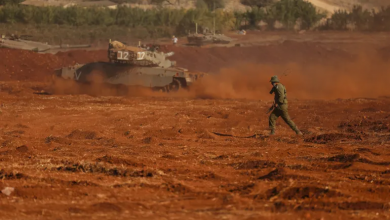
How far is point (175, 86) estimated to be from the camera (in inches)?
1016

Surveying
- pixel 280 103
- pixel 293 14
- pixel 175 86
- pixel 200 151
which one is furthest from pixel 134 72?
pixel 293 14

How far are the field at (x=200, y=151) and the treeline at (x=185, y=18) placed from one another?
23.9 metres

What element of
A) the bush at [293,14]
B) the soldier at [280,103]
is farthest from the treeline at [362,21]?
the soldier at [280,103]

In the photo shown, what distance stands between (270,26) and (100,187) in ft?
166

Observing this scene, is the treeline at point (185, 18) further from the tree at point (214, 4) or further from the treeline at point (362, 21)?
the tree at point (214, 4)

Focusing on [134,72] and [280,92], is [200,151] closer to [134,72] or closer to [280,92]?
[280,92]

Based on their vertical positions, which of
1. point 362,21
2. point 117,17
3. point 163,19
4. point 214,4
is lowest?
point 362,21

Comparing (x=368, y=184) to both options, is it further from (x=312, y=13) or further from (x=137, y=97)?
(x=312, y=13)

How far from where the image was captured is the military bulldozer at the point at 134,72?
83.1 ft

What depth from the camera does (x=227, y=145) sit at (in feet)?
41.8

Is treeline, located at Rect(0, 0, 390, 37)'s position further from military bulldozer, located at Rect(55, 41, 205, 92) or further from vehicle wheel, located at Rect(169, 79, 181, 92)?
vehicle wheel, located at Rect(169, 79, 181, 92)

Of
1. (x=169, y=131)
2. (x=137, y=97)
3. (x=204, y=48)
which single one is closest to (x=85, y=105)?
(x=137, y=97)

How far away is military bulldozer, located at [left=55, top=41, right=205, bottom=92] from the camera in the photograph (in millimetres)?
25328

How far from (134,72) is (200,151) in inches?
560
